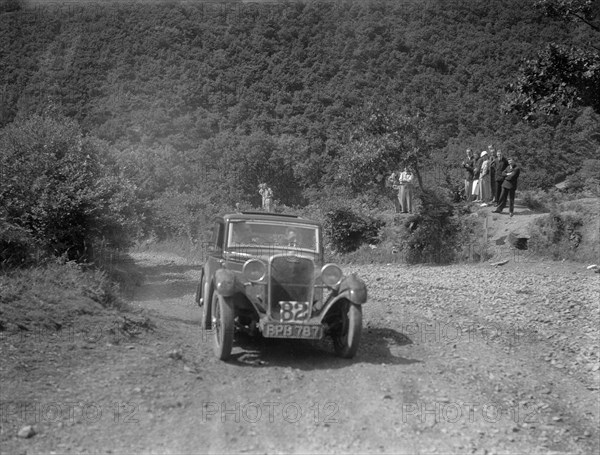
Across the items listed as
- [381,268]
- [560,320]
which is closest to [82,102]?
[381,268]

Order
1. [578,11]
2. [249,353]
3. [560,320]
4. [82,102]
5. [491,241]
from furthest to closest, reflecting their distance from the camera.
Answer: [82,102]
[491,241]
[578,11]
[560,320]
[249,353]

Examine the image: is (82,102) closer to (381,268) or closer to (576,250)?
(381,268)

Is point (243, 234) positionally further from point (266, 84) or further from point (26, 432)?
point (266, 84)

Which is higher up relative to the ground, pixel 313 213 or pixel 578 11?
pixel 578 11

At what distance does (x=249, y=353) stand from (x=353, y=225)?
14.1 metres

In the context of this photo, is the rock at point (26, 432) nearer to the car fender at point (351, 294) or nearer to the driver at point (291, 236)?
the car fender at point (351, 294)

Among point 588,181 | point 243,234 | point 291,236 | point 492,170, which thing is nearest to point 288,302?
point 291,236

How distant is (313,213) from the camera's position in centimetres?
2569

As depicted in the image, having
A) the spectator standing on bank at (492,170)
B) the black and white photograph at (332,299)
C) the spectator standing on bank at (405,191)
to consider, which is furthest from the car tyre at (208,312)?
the spectator standing on bank at (492,170)

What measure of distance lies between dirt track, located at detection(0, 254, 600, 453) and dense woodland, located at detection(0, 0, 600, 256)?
16.6m

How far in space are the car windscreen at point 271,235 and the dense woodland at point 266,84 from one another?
15.8 meters

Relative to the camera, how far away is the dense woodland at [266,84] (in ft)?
138

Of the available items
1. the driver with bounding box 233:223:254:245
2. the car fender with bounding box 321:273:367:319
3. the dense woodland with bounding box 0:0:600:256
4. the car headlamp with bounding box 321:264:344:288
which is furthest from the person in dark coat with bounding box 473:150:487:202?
the car fender with bounding box 321:273:367:319

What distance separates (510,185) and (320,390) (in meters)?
12.9
